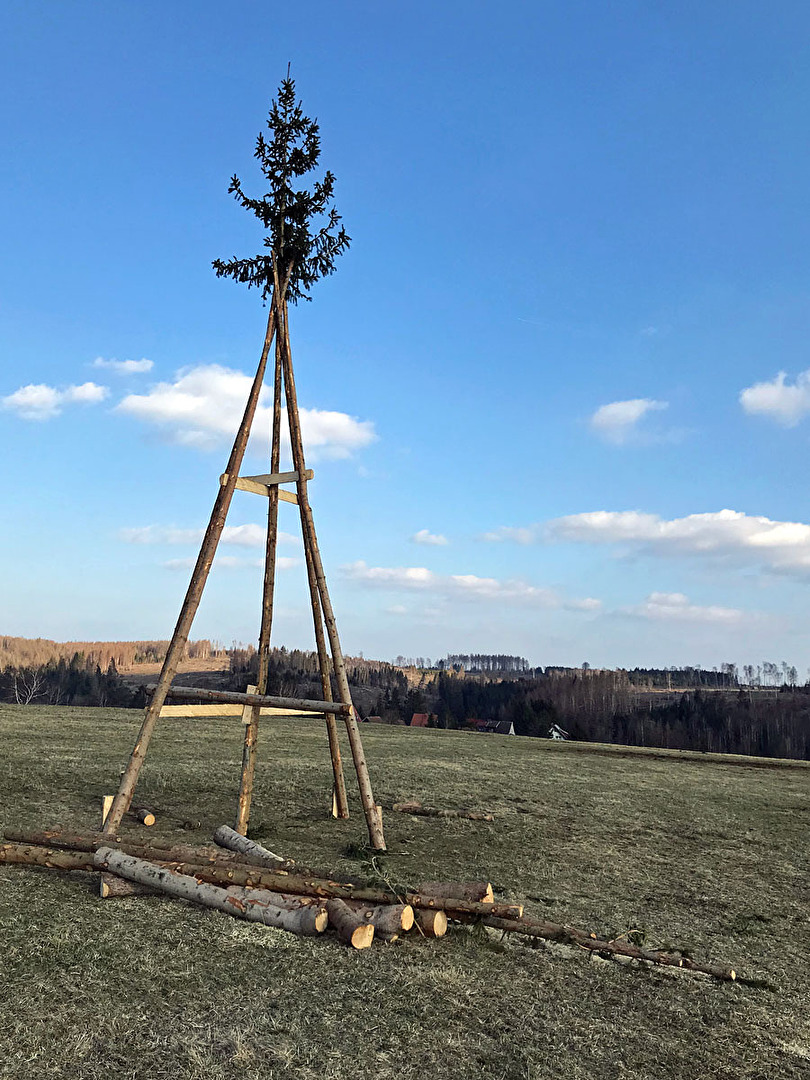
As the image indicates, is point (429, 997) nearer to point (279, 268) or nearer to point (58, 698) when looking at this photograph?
point (279, 268)

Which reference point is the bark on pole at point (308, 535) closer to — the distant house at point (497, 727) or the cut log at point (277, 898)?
the cut log at point (277, 898)

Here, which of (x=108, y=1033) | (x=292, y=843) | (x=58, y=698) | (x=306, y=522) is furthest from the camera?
(x=58, y=698)

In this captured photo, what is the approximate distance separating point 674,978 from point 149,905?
4.62 metres

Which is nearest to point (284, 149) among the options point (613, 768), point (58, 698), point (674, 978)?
point (674, 978)

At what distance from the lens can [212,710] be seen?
10383 millimetres

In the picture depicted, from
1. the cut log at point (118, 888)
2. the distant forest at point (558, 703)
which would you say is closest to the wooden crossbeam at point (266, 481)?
the cut log at point (118, 888)

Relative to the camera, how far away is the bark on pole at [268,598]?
10406mm

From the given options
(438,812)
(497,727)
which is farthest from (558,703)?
(438,812)

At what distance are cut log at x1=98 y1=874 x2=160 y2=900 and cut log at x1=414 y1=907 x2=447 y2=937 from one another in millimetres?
2506

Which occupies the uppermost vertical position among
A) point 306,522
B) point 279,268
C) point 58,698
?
point 279,268

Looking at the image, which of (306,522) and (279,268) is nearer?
(306,522)

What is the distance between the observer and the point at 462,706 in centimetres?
11900

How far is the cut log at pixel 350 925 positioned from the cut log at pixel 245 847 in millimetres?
1208

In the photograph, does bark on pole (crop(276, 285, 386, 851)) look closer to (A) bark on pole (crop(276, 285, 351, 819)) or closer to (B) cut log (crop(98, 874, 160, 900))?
(A) bark on pole (crop(276, 285, 351, 819))
